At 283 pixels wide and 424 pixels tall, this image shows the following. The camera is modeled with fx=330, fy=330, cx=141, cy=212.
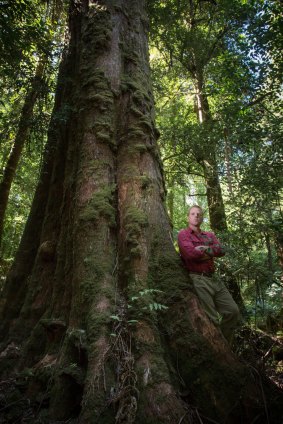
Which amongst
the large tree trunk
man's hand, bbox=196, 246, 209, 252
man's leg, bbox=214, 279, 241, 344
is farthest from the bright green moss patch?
man's leg, bbox=214, 279, 241, 344

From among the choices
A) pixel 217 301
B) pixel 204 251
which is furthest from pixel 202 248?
pixel 217 301

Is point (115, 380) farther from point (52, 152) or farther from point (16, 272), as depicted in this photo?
point (52, 152)

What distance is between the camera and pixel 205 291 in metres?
4.05

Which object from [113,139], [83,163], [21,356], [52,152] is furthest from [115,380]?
[52,152]

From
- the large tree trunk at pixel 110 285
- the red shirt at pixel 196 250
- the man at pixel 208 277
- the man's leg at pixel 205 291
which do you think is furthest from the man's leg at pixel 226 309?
the large tree trunk at pixel 110 285

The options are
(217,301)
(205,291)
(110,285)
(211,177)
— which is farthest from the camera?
(211,177)

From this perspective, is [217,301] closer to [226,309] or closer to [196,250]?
[226,309]

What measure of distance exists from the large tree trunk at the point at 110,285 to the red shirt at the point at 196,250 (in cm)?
28

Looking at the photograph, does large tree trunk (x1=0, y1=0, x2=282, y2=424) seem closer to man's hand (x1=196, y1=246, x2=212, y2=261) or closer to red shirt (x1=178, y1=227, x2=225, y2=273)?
red shirt (x1=178, y1=227, x2=225, y2=273)

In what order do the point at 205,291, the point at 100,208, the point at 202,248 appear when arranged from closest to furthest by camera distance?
the point at 100,208 → the point at 202,248 → the point at 205,291

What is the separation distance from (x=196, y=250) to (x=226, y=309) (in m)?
0.96

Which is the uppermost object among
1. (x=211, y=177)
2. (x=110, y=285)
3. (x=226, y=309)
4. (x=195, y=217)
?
(x=211, y=177)

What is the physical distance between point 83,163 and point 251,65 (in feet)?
16.5

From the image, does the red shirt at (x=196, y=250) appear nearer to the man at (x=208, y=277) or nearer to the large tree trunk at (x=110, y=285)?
the man at (x=208, y=277)
